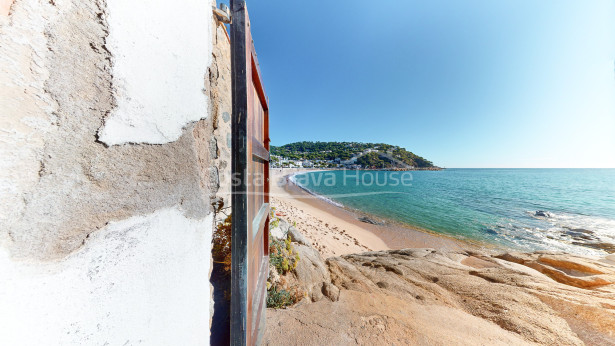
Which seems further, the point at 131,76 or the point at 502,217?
the point at 502,217

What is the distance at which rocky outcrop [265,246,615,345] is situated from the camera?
91.9 inches

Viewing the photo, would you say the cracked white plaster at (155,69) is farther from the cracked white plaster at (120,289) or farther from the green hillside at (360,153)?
the green hillside at (360,153)

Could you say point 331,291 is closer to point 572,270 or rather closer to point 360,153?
point 572,270

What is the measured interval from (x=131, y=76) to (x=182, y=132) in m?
0.29

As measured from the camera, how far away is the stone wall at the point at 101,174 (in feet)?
1.59

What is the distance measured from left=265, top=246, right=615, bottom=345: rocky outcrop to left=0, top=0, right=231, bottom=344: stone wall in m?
1.91

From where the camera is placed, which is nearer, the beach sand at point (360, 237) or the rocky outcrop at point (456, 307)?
the rocky outcrop at point (456, 307)

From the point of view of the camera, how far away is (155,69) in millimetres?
862

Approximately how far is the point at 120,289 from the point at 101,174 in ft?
1.41

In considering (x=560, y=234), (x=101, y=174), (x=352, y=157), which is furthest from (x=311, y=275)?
(x=352, y=157)

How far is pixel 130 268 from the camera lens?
731mm

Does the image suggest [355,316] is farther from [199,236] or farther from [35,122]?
[35,122]

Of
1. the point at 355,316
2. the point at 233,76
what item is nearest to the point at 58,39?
the point at 233,76

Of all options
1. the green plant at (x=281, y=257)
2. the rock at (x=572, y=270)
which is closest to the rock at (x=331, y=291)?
the green plant at (x=281, y=257)
